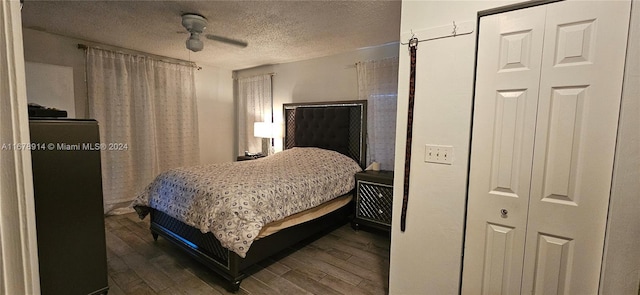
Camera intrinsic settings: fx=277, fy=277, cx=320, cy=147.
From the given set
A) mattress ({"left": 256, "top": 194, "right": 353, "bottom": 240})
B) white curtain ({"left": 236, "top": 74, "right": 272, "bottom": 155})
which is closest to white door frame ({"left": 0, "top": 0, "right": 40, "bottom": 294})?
mattress ({"left": 256, "top": 194, "right": 353, "bottom": 240})

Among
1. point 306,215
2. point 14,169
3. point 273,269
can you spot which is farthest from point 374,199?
point 14,169

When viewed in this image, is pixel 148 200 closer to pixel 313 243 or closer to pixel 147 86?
pixel 313 243

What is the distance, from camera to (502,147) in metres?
1.46

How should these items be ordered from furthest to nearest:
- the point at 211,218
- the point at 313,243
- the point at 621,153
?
1. the point at 313,243
2. the point at 211,218
3. the point at 621,153

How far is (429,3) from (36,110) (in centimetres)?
255

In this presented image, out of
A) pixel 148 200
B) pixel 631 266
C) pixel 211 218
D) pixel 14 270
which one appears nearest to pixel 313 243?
pixel 211 218

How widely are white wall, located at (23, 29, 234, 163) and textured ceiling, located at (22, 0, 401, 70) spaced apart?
0.88ft

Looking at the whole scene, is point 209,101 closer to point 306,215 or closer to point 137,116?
point 137,116

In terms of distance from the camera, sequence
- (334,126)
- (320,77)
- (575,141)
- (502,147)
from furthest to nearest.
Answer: (320,77) → (334,126) → (502,147) → (575,141)

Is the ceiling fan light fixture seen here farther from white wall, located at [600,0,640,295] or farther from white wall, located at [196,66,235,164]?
white wall, located at [600,0,640,295]

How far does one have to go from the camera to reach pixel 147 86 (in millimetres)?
3869

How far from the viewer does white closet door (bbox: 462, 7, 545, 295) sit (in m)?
1.38

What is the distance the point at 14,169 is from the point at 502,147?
5.86 ft

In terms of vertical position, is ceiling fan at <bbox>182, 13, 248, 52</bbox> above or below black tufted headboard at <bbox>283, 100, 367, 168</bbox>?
above
